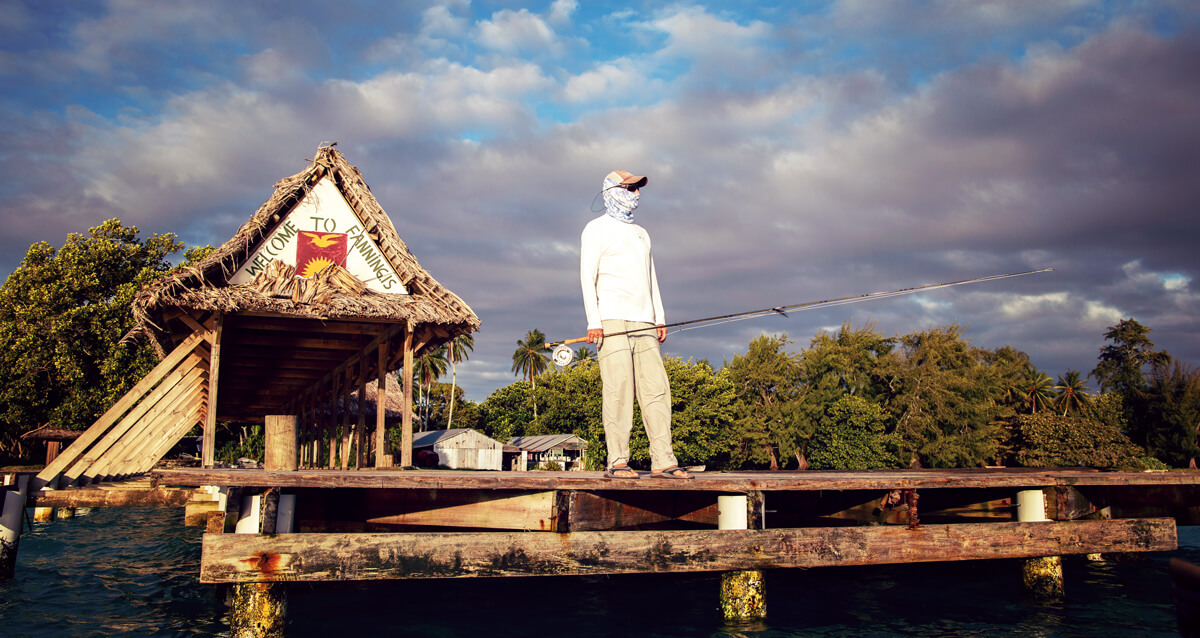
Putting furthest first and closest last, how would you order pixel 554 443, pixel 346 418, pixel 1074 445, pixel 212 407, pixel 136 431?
pixel 554 443
pixel 1074 445
pixel 346 418
pixel 136 431
pixel 212 407

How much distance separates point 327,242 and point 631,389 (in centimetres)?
549

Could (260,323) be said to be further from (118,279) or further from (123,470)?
(118,279)

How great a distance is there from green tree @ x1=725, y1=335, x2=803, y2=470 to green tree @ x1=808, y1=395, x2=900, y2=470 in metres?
1.99

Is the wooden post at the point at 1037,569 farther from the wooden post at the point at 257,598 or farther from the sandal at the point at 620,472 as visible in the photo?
the wooden post at the point at 257,598

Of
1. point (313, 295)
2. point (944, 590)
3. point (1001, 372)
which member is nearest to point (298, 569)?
point (313, 295)

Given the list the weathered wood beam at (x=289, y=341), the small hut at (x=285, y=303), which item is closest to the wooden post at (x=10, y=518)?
the small hut at (x=285, y=303)

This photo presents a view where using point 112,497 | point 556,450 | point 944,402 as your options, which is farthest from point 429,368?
point 112,497

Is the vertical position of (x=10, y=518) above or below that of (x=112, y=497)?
above

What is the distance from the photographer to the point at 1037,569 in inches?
265

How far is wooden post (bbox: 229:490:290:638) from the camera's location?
468 cm

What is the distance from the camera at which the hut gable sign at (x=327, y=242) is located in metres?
9.07

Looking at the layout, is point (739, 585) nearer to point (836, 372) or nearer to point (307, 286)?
point (307, 286)

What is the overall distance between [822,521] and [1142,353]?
6472 cm

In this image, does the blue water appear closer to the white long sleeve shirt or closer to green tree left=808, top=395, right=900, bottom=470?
the white long sleeve shirt
